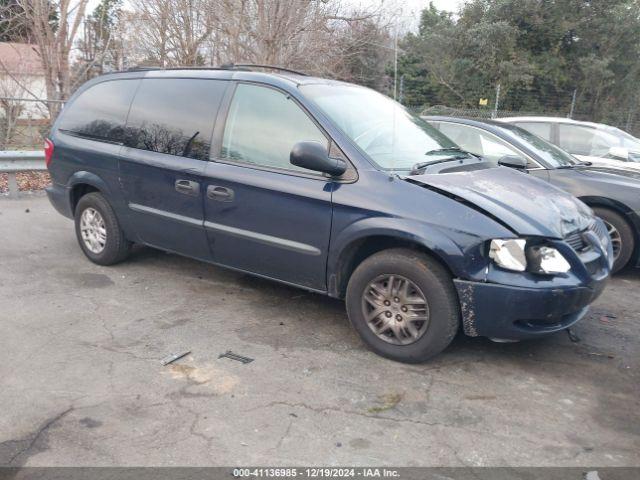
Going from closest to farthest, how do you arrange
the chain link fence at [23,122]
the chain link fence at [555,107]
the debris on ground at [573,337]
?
the debris on ground at [573,337]
the chain link fence at [23,122]
the chain link fence at [555,107]

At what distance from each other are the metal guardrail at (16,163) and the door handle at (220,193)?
541cm

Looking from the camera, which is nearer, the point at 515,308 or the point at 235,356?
the point at 515,308

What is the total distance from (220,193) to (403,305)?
1.71m

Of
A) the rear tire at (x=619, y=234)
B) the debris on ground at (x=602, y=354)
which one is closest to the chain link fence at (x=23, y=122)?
the rear tire at (x=619, y=234)

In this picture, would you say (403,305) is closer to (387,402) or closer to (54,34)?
(387,402)

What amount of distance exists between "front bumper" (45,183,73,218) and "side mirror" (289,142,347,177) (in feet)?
9.94

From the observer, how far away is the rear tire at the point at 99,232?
5.43 metres

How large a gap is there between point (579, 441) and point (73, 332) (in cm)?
344

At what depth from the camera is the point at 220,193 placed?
175 inches

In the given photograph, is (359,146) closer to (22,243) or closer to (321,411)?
(321,411)

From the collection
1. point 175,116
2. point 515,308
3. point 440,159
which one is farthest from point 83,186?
point 515,308

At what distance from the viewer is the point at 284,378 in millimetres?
3574

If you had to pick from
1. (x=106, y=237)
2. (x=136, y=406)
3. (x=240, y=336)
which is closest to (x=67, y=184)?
(x=106, y=237)

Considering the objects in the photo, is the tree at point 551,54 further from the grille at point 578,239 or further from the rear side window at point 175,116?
the rear side window at point 175,116
